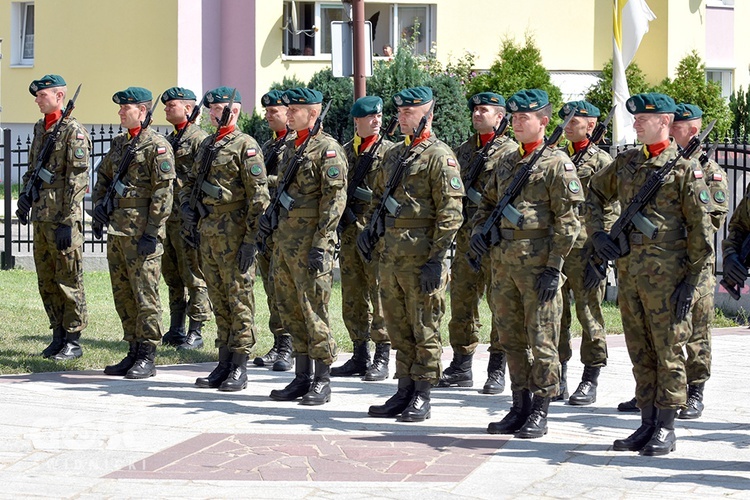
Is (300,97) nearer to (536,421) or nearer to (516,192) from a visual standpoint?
(516,192)

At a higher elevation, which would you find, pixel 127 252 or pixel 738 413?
pixel 127 252

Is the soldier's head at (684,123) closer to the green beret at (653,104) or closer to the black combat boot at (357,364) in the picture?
the green beret at (653,104)

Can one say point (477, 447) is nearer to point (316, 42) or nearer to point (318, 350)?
point (318, 350)

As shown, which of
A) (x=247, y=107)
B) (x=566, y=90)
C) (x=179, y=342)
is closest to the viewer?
(x=179, y=342)

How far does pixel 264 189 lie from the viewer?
994 centimetres

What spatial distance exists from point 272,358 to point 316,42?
17746mm

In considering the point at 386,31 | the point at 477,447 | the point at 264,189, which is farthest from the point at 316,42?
the point at 477,447

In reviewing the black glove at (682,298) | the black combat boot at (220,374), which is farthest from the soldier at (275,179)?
the black glove at (682,298)

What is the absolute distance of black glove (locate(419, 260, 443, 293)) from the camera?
8664 mm

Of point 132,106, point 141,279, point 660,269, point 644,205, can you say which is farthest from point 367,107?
point 660,269

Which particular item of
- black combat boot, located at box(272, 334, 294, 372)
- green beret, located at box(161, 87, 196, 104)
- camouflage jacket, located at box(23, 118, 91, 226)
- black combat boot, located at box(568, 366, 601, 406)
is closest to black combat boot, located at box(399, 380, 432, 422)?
black combat boot, located at box(568, 366, 601, 406)

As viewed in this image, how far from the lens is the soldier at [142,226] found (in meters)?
10.4

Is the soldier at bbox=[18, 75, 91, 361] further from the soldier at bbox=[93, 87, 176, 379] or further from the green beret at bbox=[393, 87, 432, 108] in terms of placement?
the green beret at bbox=[393, 87, 432, 108]

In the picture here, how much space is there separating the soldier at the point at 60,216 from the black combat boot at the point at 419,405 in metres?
3.61
